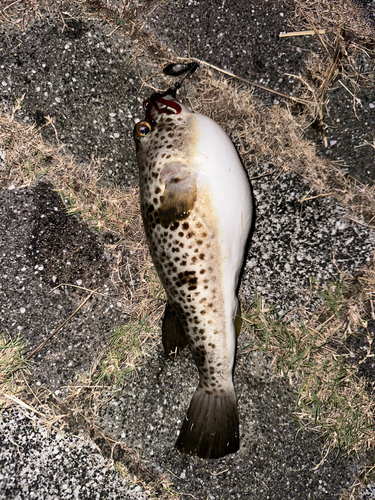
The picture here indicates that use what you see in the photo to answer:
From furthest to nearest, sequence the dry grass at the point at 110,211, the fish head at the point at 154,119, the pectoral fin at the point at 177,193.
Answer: the dry grass at the point at 110,211 → the fish head at the point at 154,119 → the pectoral fin at the point at 177,193

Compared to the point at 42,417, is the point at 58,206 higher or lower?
higher

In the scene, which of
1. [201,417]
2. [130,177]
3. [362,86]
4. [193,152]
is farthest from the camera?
[130,177]

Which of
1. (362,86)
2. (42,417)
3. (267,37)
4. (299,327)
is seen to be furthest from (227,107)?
(42,417)

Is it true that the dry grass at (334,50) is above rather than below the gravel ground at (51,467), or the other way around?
above

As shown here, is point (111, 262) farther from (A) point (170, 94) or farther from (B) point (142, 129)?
(A) point (170, 94)

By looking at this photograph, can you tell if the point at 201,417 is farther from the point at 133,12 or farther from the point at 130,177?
the point at 133,12

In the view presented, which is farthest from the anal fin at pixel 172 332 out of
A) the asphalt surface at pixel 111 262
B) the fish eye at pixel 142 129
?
the fish eye at pixel 142 129

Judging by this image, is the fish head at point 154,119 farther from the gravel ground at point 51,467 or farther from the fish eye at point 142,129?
the gravel ground at point 51,467
